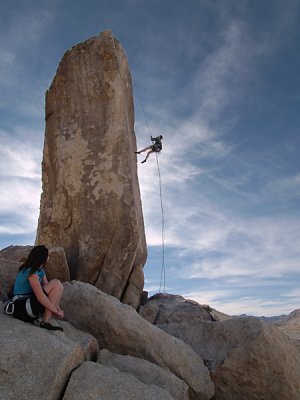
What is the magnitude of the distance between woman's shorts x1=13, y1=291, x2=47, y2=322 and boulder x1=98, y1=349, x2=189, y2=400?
55.7 inches

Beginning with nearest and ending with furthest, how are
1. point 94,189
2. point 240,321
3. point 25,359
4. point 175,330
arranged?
point 25,359
point 240,321
point 175,330
point 94,189

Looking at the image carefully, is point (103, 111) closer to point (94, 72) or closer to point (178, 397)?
point (94, 72)

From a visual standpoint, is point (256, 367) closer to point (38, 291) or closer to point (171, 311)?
point (171, 311)

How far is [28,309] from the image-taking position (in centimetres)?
747

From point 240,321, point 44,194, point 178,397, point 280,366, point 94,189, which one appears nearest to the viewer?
point 178,397

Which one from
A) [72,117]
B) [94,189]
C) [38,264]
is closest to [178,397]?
[38,264]

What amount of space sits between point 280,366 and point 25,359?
5518 millimetres

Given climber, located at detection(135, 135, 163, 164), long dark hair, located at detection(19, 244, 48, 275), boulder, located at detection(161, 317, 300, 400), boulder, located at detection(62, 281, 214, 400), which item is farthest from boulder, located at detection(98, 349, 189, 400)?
climber, located at detection(135, 135, 163, 164)

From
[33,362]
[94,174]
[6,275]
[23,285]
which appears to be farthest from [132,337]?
[94,174]

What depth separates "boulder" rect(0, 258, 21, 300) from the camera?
10219mm

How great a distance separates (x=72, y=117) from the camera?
14883mm

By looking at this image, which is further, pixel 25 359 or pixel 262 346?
pixel 262 346

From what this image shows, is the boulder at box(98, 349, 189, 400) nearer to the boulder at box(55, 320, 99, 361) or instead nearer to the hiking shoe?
the boulder at box(55, 320, 99, 361)

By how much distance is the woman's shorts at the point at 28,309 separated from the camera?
7.47 meters
